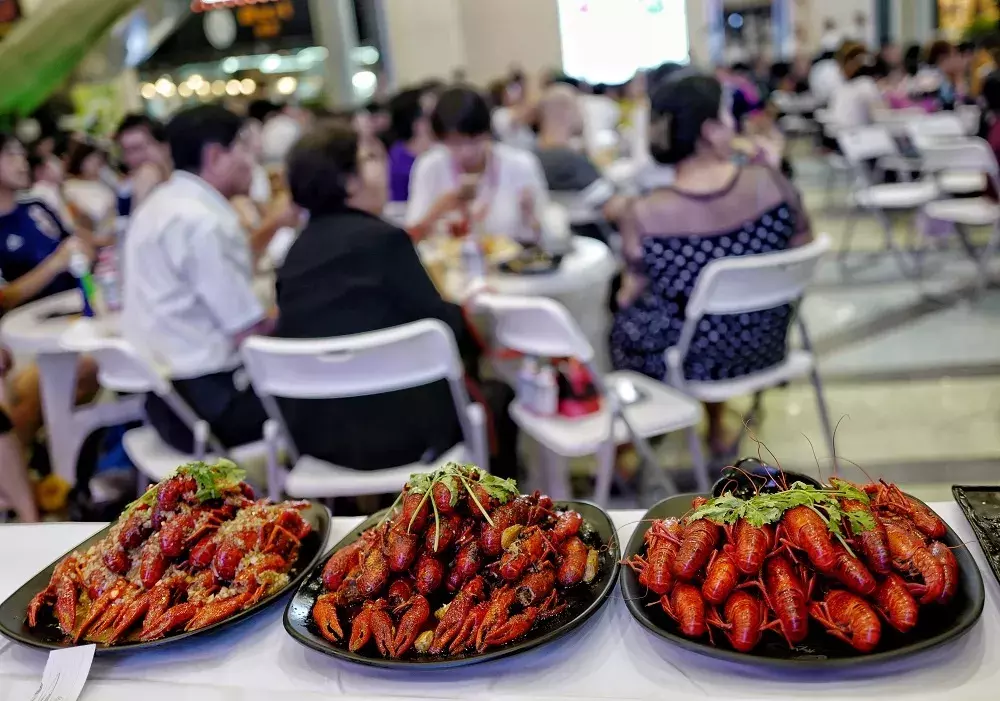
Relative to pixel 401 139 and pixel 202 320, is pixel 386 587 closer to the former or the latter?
pixel 202 320

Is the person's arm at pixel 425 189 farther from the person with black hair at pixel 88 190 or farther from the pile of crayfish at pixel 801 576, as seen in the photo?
the pile of crayfish at pixel 801 576

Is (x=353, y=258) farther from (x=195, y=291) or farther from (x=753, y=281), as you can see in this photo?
(x=753, y=281)

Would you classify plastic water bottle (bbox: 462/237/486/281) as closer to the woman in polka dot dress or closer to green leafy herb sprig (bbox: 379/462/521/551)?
the woman in polka dot dress

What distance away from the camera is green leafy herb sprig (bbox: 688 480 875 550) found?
3.32 feet

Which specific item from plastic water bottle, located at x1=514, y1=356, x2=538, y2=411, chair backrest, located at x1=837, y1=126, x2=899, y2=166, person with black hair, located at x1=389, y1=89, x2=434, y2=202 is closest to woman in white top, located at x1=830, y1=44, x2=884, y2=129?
chair backrest, located at x1=837, y1=126, x2=899, y2=166

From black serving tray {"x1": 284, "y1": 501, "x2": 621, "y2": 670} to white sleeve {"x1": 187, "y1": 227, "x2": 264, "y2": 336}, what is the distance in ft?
5.14

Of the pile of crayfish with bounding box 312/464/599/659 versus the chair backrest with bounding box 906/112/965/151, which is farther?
the chair backrest with bounding box 906/112/965/151

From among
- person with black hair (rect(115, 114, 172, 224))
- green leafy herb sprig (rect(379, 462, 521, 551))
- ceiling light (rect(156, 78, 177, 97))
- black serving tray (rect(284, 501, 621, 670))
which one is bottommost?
black serving tray (rect(284, 501, 621, 670))

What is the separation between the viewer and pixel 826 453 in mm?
3312

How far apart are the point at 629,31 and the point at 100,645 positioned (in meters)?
7.29

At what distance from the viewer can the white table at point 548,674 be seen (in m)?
0.94

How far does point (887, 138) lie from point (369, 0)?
7189mm

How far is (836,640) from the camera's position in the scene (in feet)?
3.16

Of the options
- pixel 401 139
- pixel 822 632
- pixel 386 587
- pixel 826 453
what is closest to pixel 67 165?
pixel 401 139
